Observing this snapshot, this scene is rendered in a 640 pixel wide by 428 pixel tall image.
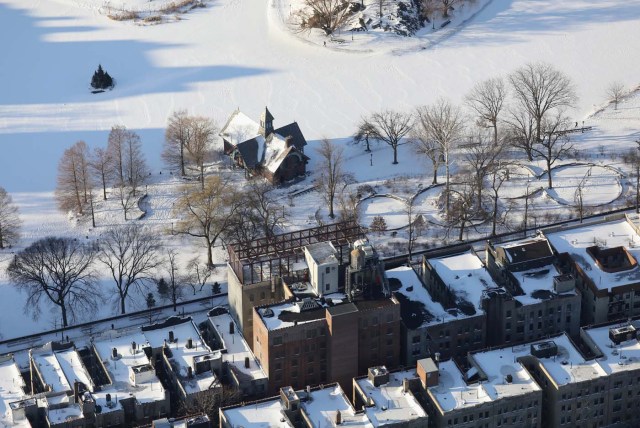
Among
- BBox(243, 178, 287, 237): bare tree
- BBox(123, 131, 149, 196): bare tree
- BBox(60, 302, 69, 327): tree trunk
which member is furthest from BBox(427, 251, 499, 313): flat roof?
BBox(123, 131, 149, 196): bare tree

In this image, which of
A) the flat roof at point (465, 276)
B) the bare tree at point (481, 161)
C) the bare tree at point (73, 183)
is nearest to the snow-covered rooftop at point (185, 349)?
the flat roof at point (465, 276)

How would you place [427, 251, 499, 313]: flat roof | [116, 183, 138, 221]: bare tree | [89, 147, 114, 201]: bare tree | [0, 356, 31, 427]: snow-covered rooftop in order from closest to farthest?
[0, 356, 31, 427]: snow-covered rooftop
[427, 251, 499, 313]: flat roof
[116, 183, 138, 221]: bare tree
[89, 147, 114, 201]: bare tree

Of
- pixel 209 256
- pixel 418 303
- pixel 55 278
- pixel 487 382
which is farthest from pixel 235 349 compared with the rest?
pixel 487 382

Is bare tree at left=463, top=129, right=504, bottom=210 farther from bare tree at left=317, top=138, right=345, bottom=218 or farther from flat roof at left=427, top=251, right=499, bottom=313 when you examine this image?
flat roof at left=427, top=251, right=499, bottom=313

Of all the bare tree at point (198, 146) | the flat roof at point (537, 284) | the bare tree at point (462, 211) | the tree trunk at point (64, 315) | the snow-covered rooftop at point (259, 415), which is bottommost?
the snow-covered rooftop at point (259, 415)

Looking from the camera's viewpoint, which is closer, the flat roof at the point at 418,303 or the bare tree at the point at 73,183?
the flat roof at the point at 418,303

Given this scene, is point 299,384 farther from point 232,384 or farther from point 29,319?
point 29,319

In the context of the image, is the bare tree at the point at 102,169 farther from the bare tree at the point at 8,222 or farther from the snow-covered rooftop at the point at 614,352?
the snow-covered rooftop at the point at 614,352
